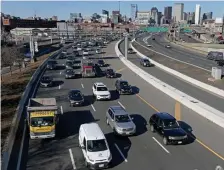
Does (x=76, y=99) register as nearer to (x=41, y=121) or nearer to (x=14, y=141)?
(x=41, y=121)

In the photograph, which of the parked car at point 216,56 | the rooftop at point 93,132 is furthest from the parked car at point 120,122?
the parked car at point 216,56

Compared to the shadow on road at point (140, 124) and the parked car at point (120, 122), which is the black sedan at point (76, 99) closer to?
the shadow on road at point (140, 124)

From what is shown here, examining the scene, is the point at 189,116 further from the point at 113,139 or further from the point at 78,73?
the point at 78,73

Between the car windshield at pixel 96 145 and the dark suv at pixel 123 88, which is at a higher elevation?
the car windshield at pixel 96 145

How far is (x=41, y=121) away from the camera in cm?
2145

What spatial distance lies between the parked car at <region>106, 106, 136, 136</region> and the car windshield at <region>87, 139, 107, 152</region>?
3803 millimetres

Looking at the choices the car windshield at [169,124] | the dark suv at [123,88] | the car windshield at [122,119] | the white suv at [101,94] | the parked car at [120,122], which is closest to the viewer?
the car windshield at [169,124]

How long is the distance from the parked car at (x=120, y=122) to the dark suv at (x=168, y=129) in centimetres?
174

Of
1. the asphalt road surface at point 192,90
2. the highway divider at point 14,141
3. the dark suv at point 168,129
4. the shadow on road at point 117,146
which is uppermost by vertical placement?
the dark suv at point 168,129

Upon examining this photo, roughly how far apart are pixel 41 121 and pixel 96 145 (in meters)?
5.22

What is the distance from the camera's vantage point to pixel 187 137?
21109mm

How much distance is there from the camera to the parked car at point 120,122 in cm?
2206

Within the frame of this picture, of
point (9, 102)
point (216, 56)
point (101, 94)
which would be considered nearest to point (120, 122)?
point (101, 94)

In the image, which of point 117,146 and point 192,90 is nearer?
point 117,146
